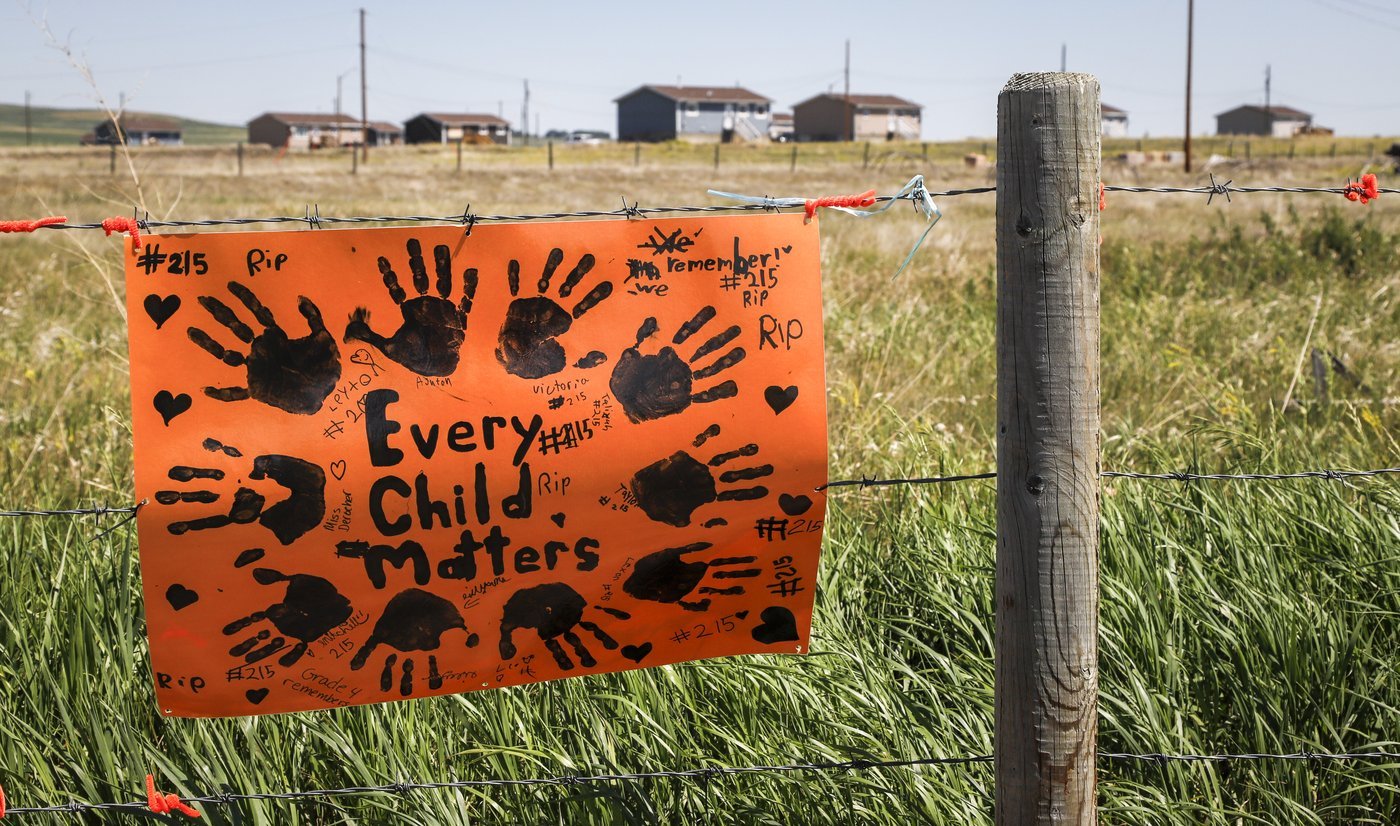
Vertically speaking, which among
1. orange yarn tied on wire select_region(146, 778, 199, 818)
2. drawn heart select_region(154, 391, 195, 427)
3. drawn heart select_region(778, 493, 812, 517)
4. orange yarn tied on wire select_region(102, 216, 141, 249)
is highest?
orange yarn tied on wire select_region(102, 216, 141, 249)

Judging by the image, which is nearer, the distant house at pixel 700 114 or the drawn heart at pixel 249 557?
the drawn heart at pixel 249 557

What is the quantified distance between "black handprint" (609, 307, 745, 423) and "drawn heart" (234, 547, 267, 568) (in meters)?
0.70

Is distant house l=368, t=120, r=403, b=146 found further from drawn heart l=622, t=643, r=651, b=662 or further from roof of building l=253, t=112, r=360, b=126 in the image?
drawn heart l=622, t=643, r=651, b=662

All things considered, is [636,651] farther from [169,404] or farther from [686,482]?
[169,404]

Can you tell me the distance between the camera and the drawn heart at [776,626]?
2.25 meters

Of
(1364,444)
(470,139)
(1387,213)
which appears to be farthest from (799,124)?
(1364,444)

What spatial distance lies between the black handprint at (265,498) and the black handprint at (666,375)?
569 mm

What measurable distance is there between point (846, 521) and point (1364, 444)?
6.73 ft

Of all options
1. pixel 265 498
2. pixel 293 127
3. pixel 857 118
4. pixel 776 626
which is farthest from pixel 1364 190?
pixel 293 127

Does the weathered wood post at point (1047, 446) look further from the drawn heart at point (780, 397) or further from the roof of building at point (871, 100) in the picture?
the roof of building at point (871, 100)

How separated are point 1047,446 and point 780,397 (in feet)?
1.71

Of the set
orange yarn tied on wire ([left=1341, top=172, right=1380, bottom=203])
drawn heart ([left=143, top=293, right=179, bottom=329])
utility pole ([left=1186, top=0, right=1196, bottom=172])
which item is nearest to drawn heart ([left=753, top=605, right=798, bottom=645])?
drawn heart ([left=143, top=293, right=179, bottom=329])

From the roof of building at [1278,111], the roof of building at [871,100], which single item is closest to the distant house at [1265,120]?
the roof of building at [1278,111]

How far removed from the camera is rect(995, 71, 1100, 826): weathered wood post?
181cm
